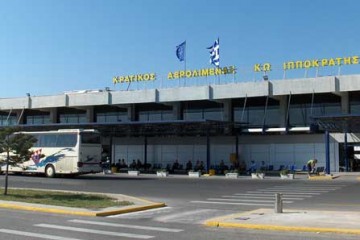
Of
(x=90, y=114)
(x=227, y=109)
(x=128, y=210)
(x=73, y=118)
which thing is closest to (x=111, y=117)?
(x=90, y=114)

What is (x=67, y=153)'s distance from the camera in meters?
38.5

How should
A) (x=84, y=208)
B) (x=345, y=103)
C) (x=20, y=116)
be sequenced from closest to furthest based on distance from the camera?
(x=84, y=208) < (x=345, y=103) < (x=20, y=116)

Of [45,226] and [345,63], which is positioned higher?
[345,63]

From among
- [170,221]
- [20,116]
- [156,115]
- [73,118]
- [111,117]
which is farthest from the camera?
[73,118]

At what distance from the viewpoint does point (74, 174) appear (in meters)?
39.1

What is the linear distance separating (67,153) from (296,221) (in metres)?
27.7

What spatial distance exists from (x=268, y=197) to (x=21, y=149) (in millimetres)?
10387

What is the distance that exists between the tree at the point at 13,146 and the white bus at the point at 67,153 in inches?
618

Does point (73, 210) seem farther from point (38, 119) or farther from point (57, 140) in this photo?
point (38, 119)

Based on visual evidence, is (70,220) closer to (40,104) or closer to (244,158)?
(244,158)

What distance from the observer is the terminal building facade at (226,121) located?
155ft

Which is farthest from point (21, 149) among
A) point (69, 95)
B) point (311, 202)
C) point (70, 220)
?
point (69, 95)

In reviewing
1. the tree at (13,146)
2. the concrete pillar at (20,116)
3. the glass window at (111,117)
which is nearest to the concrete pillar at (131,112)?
the glass window at (111,117)

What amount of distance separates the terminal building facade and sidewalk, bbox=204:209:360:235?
28.2 meters
